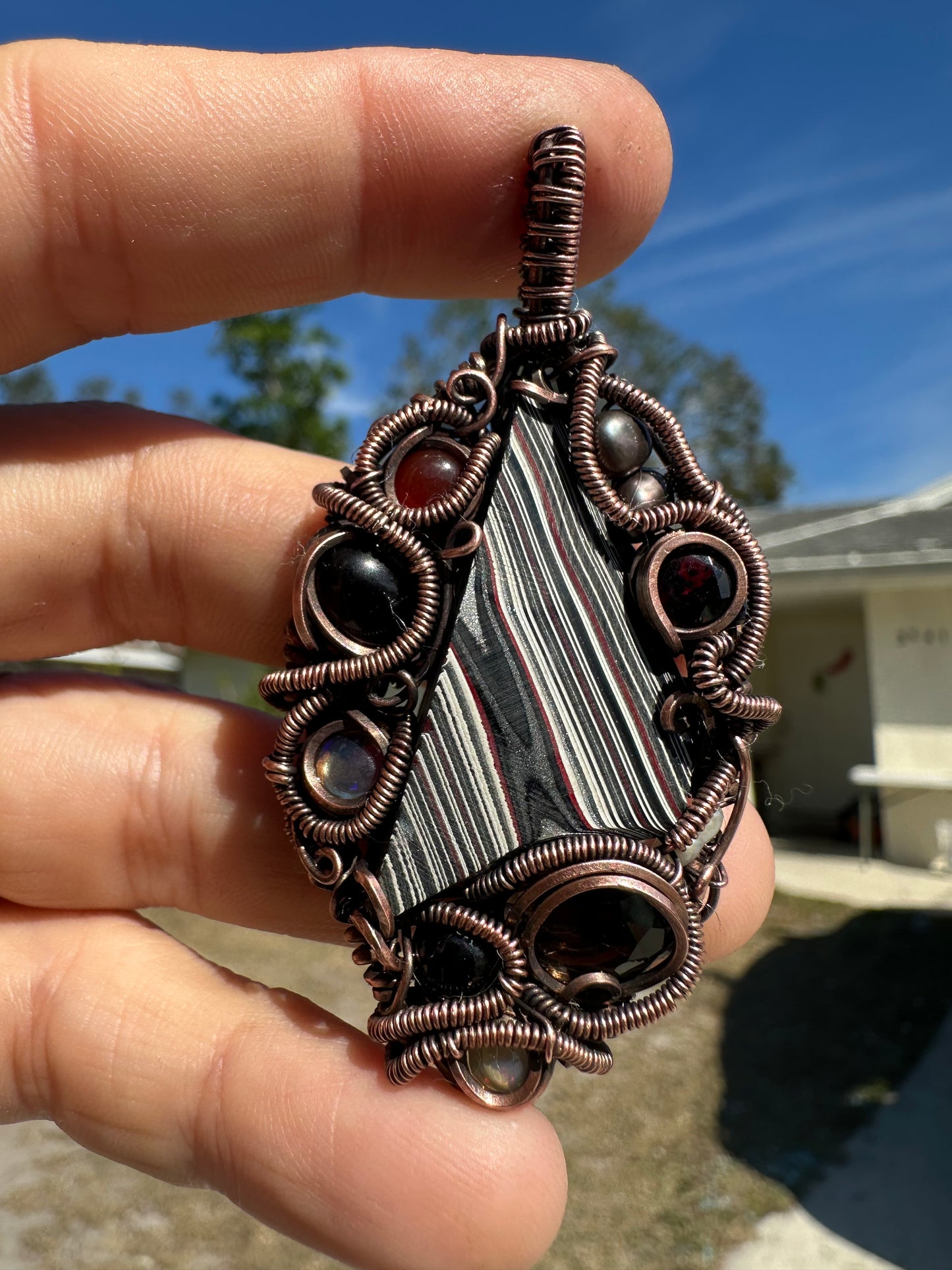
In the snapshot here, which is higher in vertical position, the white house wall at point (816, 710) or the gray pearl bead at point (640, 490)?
the gray pearl bead at point (640, 490)

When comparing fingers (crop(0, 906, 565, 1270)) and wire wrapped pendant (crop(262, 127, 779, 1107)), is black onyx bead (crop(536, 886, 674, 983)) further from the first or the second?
fingers (crop(0, 906, 565, 1270))

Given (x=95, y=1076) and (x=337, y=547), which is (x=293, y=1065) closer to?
(x=95, y=1076)

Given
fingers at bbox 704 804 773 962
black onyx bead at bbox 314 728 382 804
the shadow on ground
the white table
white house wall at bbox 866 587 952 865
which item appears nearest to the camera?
black onyx bead at bbox 314 728 382 804

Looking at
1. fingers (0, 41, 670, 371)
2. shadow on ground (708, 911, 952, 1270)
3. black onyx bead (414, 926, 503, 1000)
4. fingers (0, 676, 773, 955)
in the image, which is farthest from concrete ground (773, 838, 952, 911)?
fingers (0, 41, 670, 371)

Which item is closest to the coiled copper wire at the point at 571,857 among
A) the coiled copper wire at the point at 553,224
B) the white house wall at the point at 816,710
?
→ the coiled copper wire at the point at 553,224

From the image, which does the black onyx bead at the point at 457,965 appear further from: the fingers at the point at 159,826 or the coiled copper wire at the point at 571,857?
the fingers at the point at 159,826

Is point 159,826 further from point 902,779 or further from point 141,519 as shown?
point 902,779

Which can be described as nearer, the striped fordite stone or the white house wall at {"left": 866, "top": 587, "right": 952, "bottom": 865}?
the striped fordite stone

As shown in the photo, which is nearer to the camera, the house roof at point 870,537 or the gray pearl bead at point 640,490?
the gray pearl bead at point 640,490
